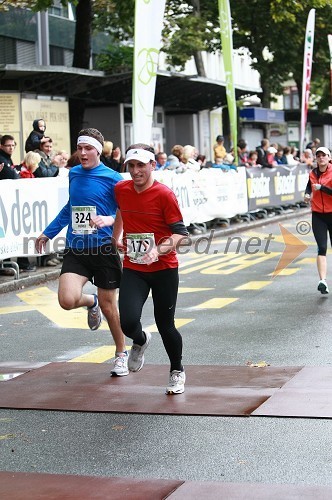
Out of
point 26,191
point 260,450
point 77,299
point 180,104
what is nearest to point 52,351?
point 77,299

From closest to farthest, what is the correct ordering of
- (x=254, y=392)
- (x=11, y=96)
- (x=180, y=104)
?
(x=254, y=392)
(x=11, y=96)
(x=180, y=104)

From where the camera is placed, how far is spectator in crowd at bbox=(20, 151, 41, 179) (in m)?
17.4

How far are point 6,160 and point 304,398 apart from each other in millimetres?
9735

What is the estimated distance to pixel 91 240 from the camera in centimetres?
884

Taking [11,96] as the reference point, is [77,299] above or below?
below

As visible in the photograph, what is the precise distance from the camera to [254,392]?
809 centimetres

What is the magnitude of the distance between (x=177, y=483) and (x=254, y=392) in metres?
2.30

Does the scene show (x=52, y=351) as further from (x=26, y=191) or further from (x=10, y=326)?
(x=26, y=191)

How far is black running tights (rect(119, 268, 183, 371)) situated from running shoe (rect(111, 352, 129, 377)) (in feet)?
2.82

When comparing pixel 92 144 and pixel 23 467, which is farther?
pixel 92 144

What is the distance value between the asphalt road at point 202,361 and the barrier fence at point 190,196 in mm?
909

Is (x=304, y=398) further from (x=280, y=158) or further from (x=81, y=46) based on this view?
(x=280, y=158)

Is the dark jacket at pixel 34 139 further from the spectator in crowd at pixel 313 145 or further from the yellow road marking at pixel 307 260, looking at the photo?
the spectator in crowd at pixel 313 145

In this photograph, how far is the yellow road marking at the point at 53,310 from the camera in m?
12.2
